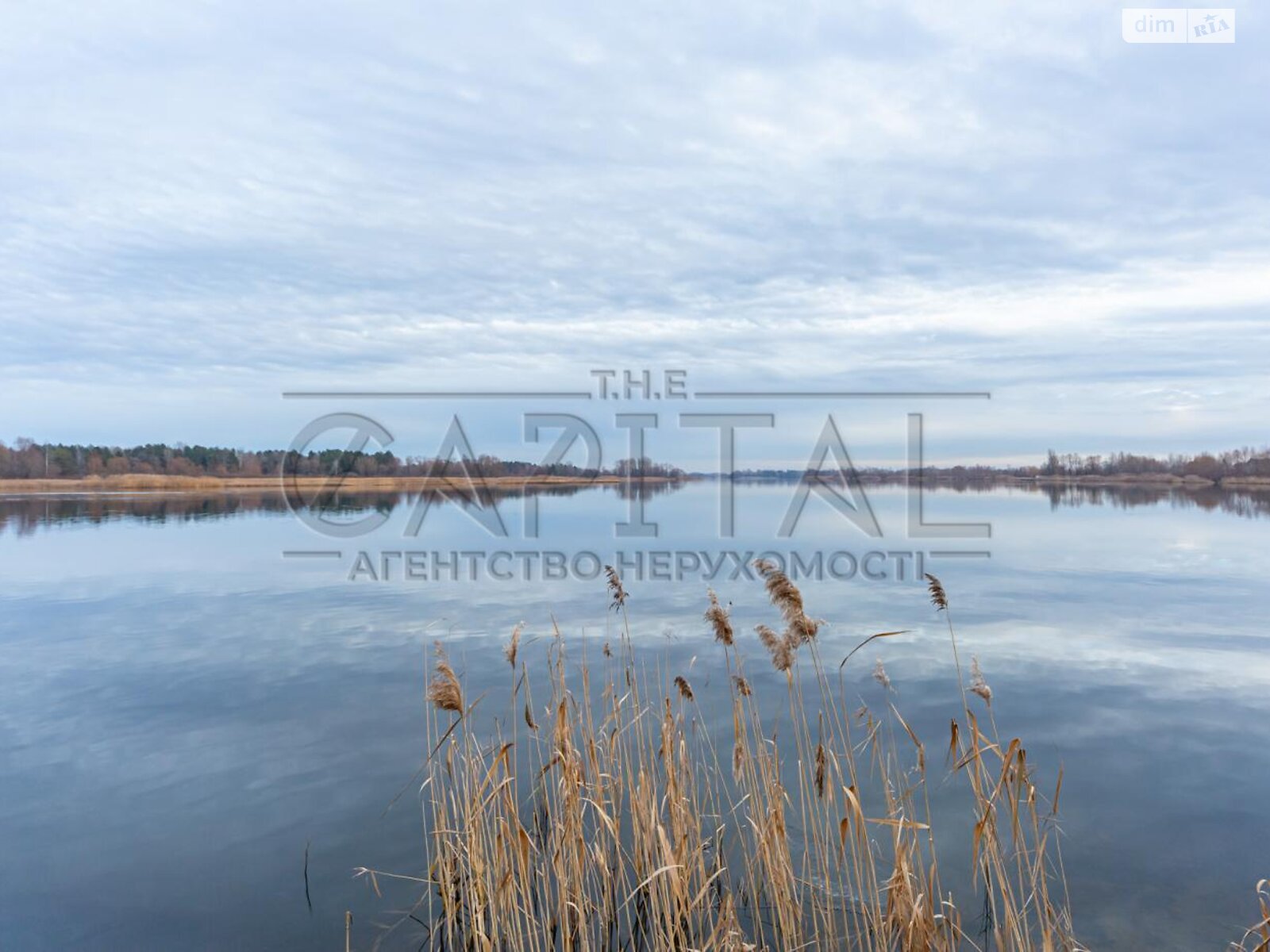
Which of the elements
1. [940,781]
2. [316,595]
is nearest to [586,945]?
[940,781]

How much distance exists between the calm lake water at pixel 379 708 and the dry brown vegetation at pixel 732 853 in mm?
471

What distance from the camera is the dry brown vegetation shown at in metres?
3.86

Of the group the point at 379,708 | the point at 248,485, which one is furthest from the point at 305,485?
the point at 379,708

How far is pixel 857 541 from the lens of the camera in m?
23.8

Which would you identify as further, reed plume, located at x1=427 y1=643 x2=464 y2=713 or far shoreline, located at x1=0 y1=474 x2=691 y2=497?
far shoreline, located at x1=0 y1=474 x2=691 y2=497

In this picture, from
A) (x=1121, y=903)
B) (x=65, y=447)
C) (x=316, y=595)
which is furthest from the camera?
(x=65, y=447)

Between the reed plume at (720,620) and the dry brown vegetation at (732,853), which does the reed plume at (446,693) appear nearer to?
the dry brown vegetation at (732,853)

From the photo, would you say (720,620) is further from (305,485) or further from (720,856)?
(305,485)

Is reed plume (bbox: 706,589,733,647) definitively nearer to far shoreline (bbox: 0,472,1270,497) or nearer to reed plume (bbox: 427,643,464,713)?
reed plume (bbox: 427,643,464,713)

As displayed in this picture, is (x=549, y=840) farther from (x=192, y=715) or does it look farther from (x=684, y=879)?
(x=192, y=715)

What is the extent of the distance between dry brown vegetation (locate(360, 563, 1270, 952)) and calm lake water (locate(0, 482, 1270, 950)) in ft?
1.54

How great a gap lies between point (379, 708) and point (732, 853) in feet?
14.1

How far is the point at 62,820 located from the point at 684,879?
4.58 metres

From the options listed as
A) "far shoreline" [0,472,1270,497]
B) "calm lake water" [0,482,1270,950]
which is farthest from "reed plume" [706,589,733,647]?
"far shoreline" [0,472,1270,497]
